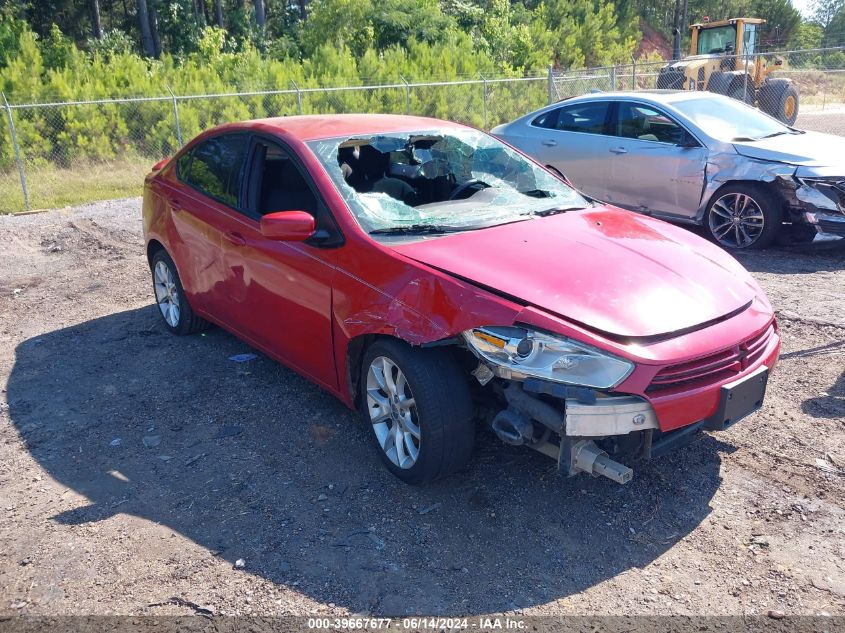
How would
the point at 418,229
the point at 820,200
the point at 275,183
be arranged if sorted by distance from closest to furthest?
1. the point at 418,229
2. the point at 275,183
3. the point at 820,200

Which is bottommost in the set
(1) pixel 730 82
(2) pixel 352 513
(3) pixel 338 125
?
(2) pixel 352 513

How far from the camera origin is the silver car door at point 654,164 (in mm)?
8117

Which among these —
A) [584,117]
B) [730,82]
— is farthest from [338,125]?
[730,82]

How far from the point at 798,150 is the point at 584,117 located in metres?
2.48

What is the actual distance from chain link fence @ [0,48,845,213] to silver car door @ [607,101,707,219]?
7.36 meters

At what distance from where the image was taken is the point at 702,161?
7.98 metres

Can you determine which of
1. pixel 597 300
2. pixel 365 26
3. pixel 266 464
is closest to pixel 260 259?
pixel 266 464

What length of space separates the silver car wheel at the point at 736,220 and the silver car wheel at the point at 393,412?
211 inches

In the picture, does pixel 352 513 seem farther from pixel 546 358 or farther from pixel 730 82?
pixel 730 82

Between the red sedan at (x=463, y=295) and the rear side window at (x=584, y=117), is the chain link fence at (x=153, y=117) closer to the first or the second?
the rear side window at (x=584, y=117)

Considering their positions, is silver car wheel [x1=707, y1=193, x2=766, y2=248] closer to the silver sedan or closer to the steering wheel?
the silver sedan

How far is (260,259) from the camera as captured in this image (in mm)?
4594

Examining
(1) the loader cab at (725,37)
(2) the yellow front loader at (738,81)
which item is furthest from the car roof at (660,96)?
(1) the loader cab at (725,37)

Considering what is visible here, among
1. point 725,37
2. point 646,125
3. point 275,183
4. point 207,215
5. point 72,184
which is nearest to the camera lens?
point 275,183
